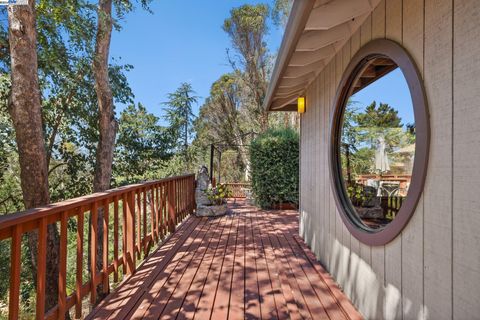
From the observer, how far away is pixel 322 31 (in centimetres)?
232

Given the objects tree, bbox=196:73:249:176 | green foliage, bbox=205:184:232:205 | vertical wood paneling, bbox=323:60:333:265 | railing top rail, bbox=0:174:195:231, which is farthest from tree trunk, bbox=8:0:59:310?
tree, bbox=196:73:249:176

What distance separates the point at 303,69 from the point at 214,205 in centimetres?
360

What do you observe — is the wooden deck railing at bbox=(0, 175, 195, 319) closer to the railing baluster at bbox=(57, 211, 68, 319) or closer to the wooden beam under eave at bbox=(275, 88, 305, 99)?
the railing baluster at bbox=(57, 211, 68, 319)

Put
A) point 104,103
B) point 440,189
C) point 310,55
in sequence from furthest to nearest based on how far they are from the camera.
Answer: point 104,103 < point 310,55 < point 440,189

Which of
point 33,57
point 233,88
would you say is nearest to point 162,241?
point 33,57

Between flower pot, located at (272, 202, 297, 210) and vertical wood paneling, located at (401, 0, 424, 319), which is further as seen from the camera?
flower pot, located at (272, 202, 297, 210)

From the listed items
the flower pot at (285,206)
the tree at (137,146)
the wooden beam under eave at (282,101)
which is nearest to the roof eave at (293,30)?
the wooden beam under eave at (282,101)

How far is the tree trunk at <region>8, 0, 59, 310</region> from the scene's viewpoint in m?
3.51

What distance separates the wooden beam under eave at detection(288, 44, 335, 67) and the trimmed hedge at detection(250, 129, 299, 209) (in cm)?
379

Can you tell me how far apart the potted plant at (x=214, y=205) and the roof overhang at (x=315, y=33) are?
9.95 ft

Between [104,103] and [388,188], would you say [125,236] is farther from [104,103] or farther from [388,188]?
[104,103]

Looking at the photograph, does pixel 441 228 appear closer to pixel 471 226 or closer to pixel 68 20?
pixel 471 226

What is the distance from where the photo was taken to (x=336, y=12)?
1.99 meters

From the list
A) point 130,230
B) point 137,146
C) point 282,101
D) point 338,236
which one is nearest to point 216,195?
point 282,101
